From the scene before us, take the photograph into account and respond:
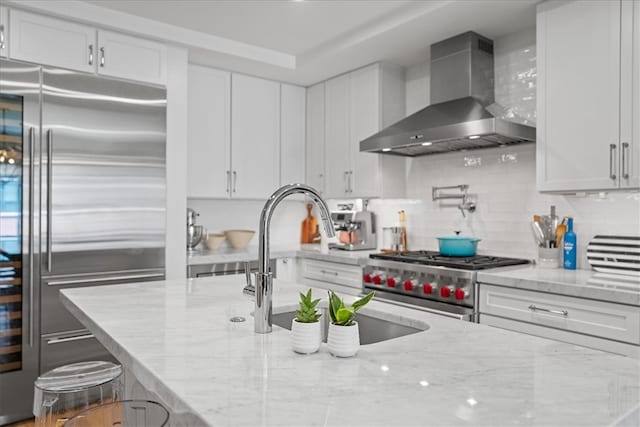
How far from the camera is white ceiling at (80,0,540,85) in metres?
2.93

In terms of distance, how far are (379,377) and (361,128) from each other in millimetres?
3120

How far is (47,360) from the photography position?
290 cm

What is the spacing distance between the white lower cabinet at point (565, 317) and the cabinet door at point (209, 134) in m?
2.37

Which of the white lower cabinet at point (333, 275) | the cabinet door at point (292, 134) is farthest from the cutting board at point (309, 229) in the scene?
the white lower cabinet at point (333, 275)

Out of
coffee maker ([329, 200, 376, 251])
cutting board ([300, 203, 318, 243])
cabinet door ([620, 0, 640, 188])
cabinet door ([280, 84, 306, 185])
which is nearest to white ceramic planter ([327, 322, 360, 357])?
cabinet door ([620, 0, 640, 188])

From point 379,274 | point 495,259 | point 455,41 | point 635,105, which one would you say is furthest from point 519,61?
point 379,274

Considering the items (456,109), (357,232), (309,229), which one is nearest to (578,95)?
(456,109)

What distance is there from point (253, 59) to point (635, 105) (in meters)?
2.65

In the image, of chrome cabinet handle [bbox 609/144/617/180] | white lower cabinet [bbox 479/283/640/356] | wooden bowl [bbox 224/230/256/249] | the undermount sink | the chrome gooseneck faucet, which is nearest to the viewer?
the chrome gooseneck faucet

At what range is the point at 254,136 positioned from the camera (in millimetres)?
4262

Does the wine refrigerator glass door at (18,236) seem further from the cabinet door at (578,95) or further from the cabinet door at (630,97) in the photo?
the cabinet door at (630,97)

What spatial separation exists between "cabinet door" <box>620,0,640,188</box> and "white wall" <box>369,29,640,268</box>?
1.33 feet

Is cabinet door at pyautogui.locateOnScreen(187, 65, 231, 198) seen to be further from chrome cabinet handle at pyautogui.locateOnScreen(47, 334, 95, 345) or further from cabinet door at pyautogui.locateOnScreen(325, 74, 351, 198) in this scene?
chrome cabinet handle at pyautogui.locateOnScreen(47, 334, 95, 345)

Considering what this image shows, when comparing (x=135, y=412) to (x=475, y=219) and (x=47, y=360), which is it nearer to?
(x=47, y=360)
